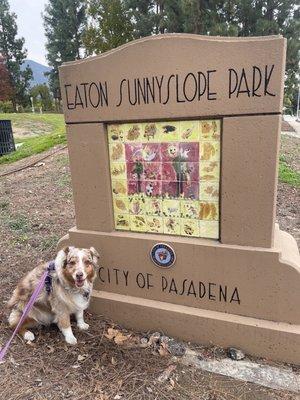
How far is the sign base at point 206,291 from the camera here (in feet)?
9.23

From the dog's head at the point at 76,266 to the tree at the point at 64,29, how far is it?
3926 cm

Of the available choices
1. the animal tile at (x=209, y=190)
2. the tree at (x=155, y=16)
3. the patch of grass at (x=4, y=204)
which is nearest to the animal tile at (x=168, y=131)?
the animal tile at (x=209, y=190)

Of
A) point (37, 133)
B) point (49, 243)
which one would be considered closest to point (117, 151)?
point (49, 243)

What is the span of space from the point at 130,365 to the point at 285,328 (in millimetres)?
1269

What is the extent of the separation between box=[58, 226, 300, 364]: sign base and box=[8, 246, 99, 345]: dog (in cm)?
36

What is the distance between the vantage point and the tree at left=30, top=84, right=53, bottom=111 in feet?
144

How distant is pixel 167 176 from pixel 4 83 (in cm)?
4376

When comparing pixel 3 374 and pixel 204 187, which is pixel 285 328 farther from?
pixel 3 374

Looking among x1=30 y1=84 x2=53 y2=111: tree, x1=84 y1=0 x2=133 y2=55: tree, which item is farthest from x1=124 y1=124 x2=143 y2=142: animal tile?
x1=30 y1=84 x2=53 y2=111: tree

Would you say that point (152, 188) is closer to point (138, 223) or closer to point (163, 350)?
point (138, 223)

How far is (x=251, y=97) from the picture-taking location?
2.53 meters

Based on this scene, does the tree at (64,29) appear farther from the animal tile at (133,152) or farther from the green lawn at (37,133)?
the animal tile at (133,152)

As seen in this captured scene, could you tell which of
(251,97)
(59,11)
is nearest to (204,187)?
(251,97)

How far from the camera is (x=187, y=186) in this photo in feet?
9.70
